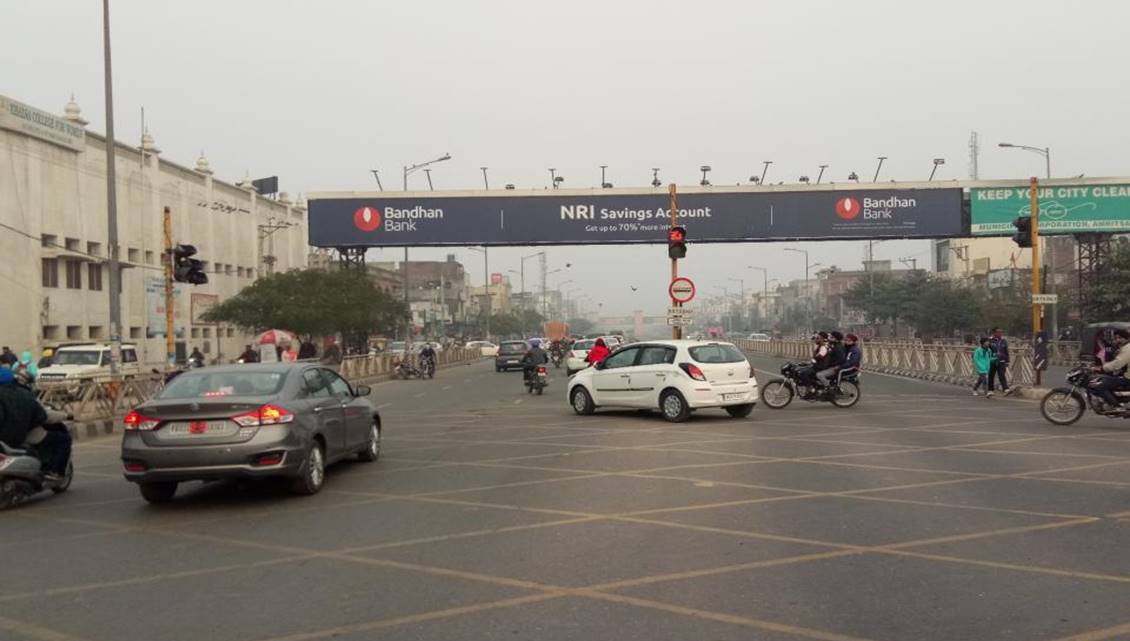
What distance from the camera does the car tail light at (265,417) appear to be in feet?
31.6

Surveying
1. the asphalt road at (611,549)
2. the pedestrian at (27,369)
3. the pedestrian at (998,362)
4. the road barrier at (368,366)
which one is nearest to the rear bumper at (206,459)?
the asphalt road at (611,549)

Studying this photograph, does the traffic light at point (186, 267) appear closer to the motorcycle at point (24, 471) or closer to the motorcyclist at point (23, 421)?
the motorcyclist at point (23, 421)

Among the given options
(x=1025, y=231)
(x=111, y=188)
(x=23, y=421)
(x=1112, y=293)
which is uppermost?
(x=111, y=188)

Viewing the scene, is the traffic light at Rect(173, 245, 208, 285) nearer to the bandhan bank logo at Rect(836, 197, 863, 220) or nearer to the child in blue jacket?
the child in blue jacket

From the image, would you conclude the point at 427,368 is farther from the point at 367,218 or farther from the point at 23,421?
the point at 23,421

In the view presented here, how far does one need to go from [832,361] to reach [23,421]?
14936 mm

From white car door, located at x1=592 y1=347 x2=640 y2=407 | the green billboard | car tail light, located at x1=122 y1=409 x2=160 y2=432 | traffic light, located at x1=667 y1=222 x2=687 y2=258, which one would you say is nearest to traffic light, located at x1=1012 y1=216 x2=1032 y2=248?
traffic light, located at x1=667 y1=222 x2=687 y2=258

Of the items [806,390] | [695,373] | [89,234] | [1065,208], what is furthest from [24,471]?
[1065,208]

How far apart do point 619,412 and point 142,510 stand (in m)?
11.6

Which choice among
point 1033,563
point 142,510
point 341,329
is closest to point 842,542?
point 1033,563

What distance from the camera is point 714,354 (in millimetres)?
17625

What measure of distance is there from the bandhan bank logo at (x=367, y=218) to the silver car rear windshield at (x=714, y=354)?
2540 centimetres

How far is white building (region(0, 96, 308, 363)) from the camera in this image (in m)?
36.1

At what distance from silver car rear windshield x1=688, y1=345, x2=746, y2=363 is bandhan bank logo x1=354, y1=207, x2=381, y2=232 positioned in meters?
25.4
